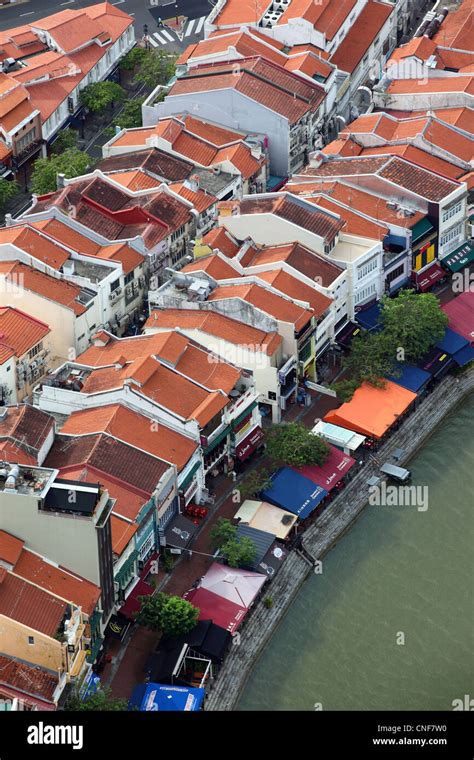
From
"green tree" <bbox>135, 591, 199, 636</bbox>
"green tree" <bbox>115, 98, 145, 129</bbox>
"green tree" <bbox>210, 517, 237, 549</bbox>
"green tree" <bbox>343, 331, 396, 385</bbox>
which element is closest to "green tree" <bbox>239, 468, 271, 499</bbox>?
"green tree" <bbox>210, 517, 237, 549</bbox>

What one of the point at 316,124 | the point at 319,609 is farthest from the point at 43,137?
the point at 319,609

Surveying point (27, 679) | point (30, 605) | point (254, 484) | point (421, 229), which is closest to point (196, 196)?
point (421, 229)

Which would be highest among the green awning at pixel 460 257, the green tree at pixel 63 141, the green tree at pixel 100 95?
the green tree at pixel 100 95

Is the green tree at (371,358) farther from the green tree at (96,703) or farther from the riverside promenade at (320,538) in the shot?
the green tree at (96,703)

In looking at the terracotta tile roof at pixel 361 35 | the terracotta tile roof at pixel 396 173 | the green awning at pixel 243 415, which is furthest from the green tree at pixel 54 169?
the green awning at pixel 243 415

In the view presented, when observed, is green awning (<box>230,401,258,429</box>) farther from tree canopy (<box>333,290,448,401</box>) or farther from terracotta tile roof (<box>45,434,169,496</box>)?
tree canopy (<box>333,290,448,401</box>)

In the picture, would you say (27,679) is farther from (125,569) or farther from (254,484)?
(254,484)
